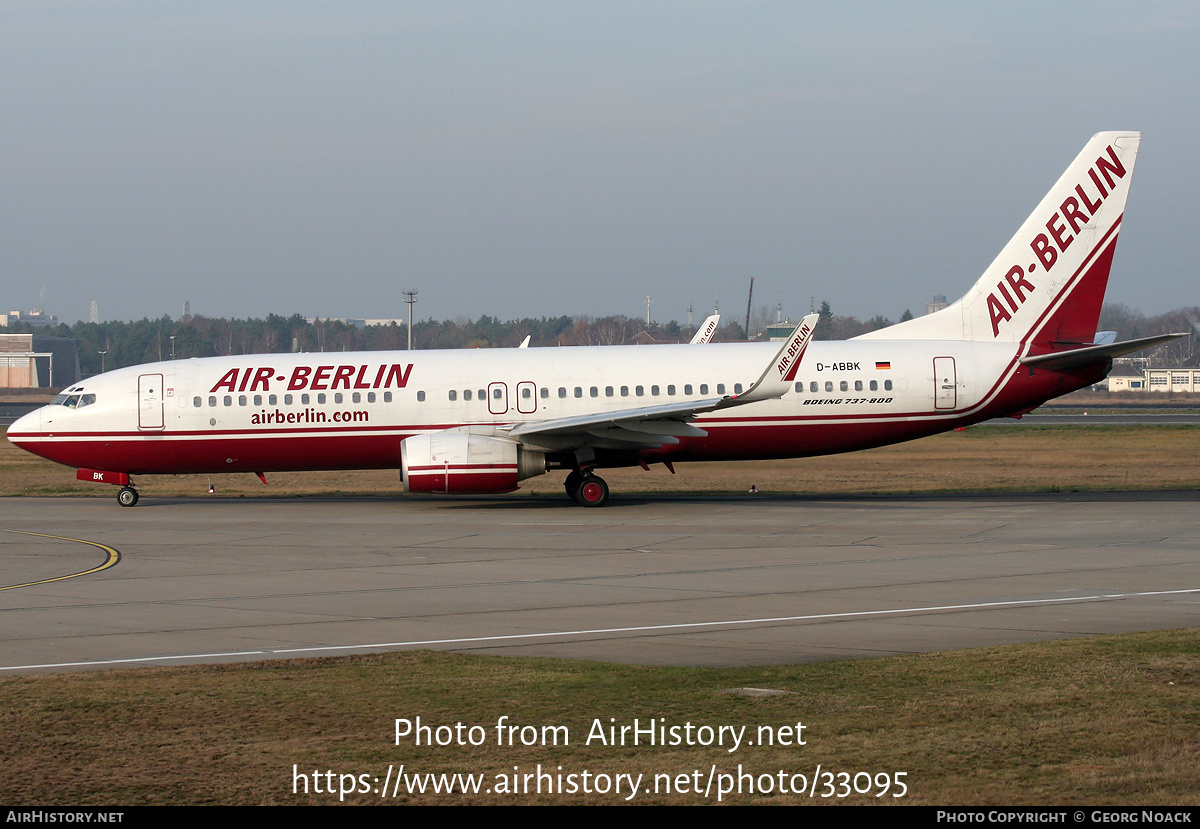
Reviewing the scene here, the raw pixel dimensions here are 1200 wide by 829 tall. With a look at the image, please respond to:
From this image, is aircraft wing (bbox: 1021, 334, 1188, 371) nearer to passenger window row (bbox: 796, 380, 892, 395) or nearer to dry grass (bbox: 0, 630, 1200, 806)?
passenger window row (bbox: 796, 380, 892, 395)

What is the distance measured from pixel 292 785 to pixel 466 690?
9.62 feet

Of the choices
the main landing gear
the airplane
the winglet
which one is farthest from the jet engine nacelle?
the winglet

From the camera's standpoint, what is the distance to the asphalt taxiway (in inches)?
517

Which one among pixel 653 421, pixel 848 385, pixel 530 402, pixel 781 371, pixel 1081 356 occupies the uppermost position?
pixel 1081 356

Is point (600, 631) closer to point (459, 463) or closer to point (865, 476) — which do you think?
point (459, 463)

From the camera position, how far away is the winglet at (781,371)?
2686cm

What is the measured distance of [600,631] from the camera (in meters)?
13.6

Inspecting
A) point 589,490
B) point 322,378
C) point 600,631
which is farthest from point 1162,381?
point 600,631

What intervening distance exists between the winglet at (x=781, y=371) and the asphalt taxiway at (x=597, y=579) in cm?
273

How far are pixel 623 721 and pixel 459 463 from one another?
19.2m

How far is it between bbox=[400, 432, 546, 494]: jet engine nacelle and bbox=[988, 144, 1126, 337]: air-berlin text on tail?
44.4ft
